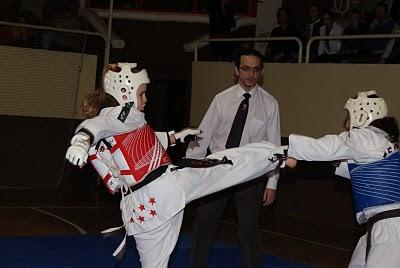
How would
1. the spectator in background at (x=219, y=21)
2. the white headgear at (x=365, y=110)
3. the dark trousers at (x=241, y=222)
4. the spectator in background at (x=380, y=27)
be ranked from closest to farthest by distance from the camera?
the white headgear at (x=365, y=110)
the dark trousers at (x=241, y=222)
the spectator in background at (x=380, y=27)
the spectator in background at (x=219, y=21)

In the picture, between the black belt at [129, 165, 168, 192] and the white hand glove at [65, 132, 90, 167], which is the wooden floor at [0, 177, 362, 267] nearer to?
the black belt at [129, 165, 168, 192]

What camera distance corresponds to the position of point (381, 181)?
184 inches

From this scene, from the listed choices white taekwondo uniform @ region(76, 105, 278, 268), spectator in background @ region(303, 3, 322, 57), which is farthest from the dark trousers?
spectator in background @ region(303, 3, 322, 57)

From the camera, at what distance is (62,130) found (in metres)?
12.2

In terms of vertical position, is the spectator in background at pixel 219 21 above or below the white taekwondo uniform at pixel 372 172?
above

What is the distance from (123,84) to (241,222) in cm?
168

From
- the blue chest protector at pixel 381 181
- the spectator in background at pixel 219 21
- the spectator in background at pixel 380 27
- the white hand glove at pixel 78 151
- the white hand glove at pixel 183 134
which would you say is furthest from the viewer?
the spectator in background at pixel 219 21

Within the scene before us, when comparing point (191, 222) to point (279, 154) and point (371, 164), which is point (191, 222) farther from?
point (371, 164)

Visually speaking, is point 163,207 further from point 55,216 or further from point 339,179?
point 339,179

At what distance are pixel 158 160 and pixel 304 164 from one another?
6.78 meters

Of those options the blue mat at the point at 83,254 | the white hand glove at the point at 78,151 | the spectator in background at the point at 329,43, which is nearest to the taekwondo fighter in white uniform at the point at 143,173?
the white hand glove at the point at 78,151

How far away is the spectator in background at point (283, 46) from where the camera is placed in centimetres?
1109

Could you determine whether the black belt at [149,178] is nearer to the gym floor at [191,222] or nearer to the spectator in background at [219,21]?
the gym floor at [191,222]

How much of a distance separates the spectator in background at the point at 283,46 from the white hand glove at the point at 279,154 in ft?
20.4
